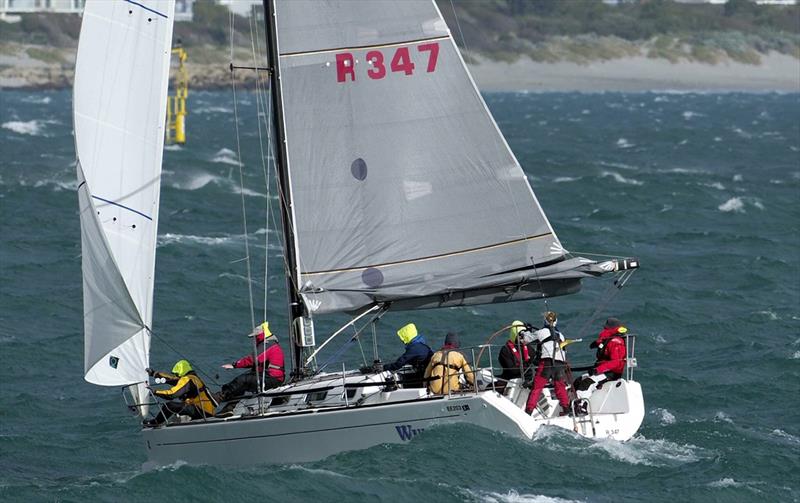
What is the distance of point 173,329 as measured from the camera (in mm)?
31109

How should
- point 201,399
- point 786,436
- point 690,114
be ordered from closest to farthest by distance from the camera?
point 201,399 → point 786,436 → point 690,114

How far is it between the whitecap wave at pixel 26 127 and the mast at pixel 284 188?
57.7 metres

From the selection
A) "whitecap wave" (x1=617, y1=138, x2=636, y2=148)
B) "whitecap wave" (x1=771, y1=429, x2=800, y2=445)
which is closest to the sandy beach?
"whitecap wave" (x1=617, y1=138, x2=636, y2=148)

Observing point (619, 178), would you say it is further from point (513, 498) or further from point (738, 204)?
point (513, 498)

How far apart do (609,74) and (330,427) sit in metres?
151

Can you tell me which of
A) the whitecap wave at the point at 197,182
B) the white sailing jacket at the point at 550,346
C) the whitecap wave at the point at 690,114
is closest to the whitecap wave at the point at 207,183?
the whitecap wave at the point at 197,182

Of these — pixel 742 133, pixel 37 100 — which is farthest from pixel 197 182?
pixel 37 100

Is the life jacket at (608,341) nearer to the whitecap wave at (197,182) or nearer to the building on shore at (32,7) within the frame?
the whitecap wave at (197,182)

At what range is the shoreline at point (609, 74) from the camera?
153 m

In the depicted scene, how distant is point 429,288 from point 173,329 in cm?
1160

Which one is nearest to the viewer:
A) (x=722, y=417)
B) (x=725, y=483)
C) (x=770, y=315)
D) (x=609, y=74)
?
(x=725, y=483)

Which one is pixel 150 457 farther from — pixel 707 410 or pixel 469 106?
Result: pixel 707 410

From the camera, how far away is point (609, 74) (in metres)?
167

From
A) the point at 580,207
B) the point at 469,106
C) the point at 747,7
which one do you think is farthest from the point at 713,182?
→ the point at 747,7
